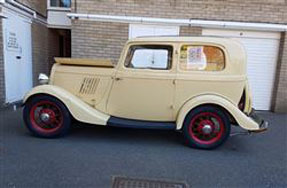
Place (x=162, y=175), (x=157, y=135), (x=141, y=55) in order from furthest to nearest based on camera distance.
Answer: (x=157, y=135) → (x=141, y=55) → (x=162, y=175)

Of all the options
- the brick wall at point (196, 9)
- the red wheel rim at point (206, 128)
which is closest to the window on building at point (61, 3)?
the brick wall at point (196, 9)

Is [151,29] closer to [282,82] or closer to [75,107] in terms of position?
[75,107]

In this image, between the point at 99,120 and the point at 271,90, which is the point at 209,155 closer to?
the point at 99,120

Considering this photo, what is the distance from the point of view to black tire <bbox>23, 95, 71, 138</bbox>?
4348 mm

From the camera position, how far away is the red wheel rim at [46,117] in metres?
4.40

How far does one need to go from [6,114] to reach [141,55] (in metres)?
3.82

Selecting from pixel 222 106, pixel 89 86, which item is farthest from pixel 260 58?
pixel 89 86

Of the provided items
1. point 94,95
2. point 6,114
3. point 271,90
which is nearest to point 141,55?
point 94,95

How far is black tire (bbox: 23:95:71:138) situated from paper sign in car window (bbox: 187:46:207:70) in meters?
2.24

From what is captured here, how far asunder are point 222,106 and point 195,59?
2.92ft

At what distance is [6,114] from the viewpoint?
19.9 ft

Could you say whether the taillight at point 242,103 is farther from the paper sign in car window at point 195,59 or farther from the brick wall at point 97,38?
the brick wall at point 97,38

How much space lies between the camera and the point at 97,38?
6980mm

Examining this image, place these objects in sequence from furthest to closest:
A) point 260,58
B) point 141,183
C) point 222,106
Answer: point 260,58
point 222,106
point 141,183
